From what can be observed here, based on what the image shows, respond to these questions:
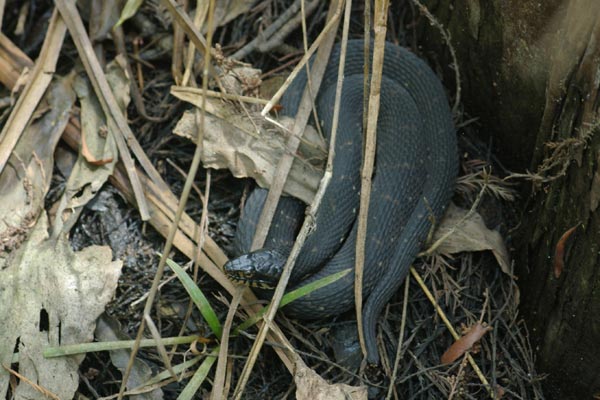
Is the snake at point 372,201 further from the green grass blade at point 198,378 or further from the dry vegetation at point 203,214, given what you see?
the green grass blade at point 198,378

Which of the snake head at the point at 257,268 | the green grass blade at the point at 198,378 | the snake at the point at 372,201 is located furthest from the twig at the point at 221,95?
the green grass blade at the point at 198,378

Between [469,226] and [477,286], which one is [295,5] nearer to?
[469,226]

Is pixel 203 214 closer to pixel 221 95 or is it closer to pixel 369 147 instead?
pixel 221 95

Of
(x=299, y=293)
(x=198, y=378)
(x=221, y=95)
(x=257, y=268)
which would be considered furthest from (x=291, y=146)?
(x=198, y=378)

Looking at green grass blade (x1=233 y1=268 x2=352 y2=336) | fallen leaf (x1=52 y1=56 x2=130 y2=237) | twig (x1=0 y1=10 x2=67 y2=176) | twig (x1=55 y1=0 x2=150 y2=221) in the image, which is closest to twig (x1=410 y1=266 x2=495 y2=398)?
green grass blade (x1=233 y1=268 x2=352 y2=336)

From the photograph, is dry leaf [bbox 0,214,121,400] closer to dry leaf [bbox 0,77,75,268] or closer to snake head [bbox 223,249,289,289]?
dry leaf [bbox 0,77,75,268]

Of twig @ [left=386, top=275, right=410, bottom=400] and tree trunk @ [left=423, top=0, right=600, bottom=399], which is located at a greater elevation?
tree trunk @ [left=423, top=0, right=600, bottom=399]

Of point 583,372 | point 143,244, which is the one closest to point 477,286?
point 583,372
